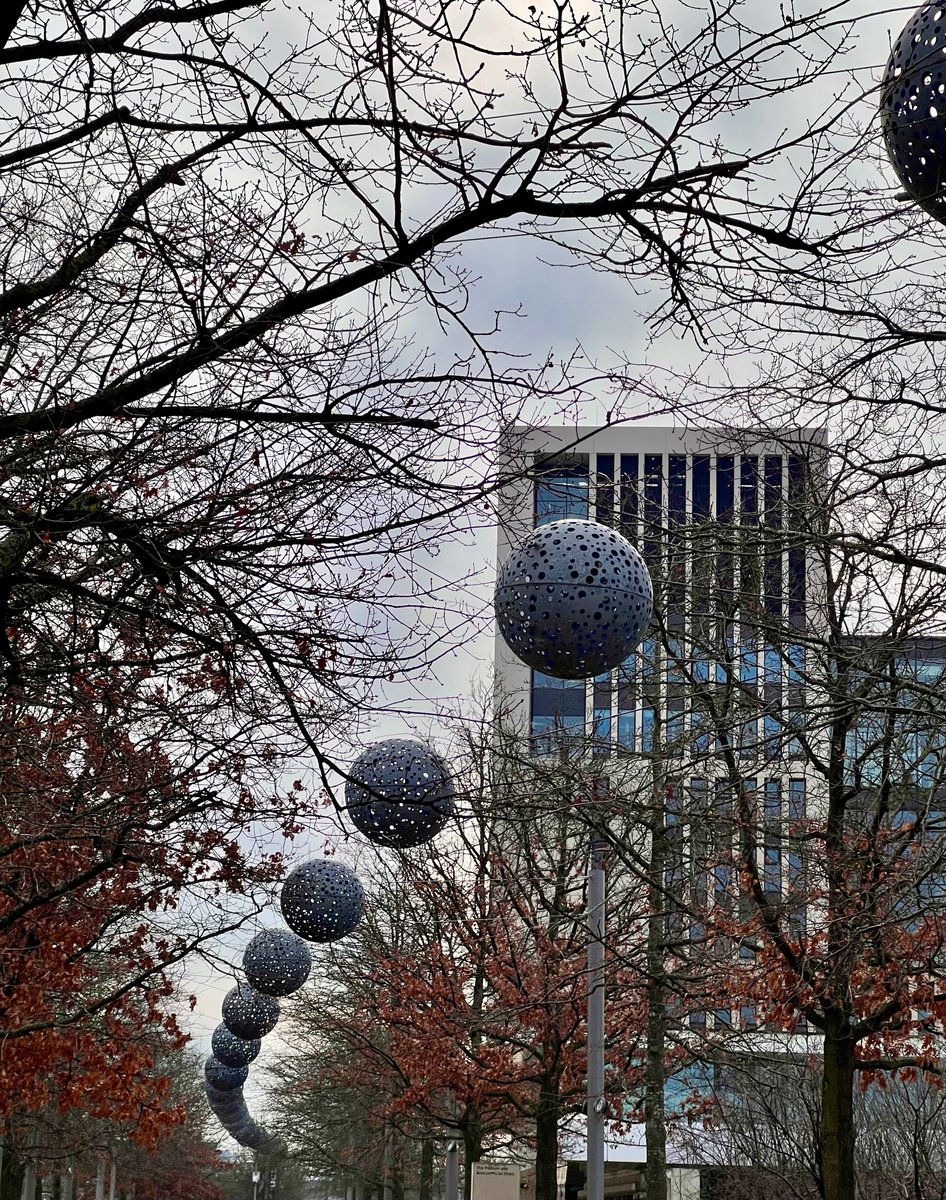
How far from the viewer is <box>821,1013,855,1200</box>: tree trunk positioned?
409 inches

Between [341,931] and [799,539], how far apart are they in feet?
22.7

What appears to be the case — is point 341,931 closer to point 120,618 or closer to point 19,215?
point 120,618

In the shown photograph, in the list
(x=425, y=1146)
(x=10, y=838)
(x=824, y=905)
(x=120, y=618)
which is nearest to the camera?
(x=120, y=618)

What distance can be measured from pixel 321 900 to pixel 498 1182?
17614 mm

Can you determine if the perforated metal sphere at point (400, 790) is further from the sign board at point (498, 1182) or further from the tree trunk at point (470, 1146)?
the sign board at point (498, 1182)

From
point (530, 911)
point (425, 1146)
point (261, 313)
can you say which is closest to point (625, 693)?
point (530, 911)

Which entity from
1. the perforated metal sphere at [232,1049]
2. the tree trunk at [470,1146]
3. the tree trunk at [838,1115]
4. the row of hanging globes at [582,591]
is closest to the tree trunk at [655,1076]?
the tree trunk at [838,1115]

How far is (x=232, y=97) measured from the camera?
5613mm

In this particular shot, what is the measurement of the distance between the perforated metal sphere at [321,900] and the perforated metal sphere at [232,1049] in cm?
1213

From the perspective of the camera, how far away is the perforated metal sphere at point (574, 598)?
6891 millimetres

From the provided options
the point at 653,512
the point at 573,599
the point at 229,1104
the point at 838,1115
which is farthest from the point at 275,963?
the point at 229,1104

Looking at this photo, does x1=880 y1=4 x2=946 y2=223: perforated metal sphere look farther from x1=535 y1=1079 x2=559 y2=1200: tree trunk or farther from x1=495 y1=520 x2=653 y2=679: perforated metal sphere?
x1=535 y1=1079 x2=559 y2=1200: tree trunk

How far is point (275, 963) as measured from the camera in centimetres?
1508

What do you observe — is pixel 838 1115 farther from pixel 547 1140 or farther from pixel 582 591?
pixel 547 1140
